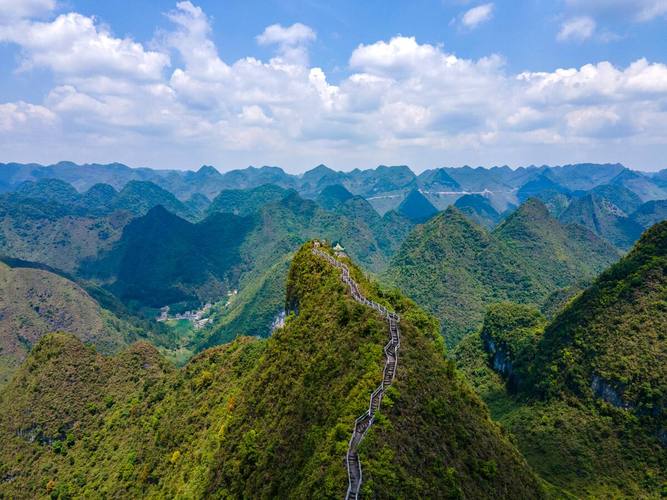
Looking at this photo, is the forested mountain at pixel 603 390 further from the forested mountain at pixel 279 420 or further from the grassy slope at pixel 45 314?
the grassy slope at pixel 45 314

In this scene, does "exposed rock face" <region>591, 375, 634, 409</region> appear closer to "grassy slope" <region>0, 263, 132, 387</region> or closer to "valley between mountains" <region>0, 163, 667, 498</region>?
"valley between mountains" <region>0, 163, 667, 498</region>

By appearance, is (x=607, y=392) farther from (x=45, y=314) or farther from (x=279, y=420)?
(x=45, y=314)

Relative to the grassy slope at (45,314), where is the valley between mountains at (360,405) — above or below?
above

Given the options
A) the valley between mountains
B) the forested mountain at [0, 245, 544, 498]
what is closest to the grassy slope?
the valley between mountains

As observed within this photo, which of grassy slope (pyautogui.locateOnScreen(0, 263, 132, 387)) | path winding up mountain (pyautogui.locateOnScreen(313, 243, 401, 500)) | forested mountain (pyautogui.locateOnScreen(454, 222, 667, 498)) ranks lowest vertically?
grassy slope (pyautogui.locateOnScreen(0, 263, 132, 387))

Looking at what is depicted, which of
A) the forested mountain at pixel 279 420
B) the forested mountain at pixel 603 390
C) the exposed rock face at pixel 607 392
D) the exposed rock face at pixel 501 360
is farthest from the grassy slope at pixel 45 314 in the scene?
the exposed rock face at pixel 607 392

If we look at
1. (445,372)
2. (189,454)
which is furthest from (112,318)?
(445,372)
